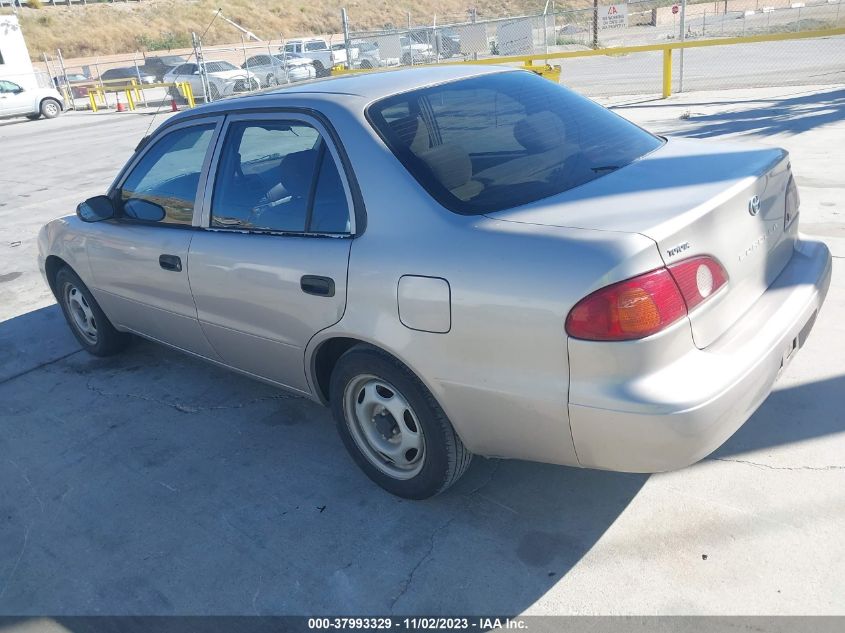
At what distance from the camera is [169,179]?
3998mm

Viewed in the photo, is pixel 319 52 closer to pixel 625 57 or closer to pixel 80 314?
pixel 625 57

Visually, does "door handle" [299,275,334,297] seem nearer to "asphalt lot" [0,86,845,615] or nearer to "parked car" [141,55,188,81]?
"asphalt lot" [0,86,845,615]

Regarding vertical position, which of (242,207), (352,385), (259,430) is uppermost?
(242,207)

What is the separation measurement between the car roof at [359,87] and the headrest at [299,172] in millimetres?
250

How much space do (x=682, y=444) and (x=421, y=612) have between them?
1.08 meters

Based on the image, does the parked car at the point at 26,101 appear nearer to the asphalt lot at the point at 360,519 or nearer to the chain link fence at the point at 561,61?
the chain link fence at the point at 561,61

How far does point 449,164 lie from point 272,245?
0.89m

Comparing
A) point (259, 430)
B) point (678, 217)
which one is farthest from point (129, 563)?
point (678, 217)

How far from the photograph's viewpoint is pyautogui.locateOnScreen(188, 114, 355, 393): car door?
299 cm

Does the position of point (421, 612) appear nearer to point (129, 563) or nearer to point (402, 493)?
point (402, 493)

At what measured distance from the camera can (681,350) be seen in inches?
90.4

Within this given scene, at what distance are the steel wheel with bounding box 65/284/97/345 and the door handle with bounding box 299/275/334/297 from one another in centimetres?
253

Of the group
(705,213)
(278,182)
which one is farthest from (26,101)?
(705,213)

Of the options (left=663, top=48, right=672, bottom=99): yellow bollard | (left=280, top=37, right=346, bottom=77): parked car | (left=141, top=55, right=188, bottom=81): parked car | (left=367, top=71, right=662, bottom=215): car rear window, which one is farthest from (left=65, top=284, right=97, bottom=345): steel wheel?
(left=141, top=55, right=188, bottom=81): parked car
